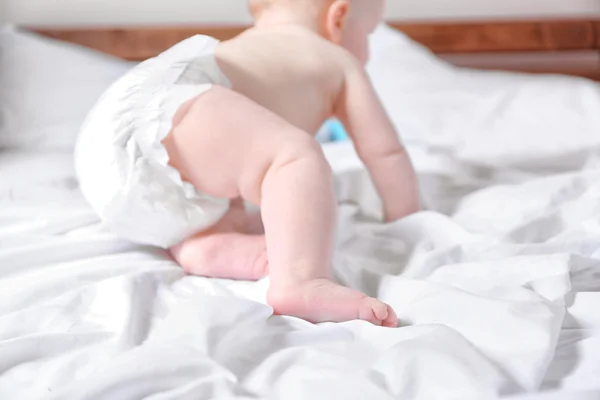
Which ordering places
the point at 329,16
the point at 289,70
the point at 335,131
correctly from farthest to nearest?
the point at 335,131 → the point at 329,16 → the point at 289,70

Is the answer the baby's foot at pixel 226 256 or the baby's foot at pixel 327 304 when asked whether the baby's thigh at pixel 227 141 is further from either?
the baby's foot at pixel 327 304

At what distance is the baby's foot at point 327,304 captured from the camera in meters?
0.58

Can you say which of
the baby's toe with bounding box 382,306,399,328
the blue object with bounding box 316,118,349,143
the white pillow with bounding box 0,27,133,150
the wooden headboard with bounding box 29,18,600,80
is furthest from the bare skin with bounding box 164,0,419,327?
the wooden headboard with bounding box 29,18,600,80

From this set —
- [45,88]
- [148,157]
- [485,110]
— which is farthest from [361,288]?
[45,88]

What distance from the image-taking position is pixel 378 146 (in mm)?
932

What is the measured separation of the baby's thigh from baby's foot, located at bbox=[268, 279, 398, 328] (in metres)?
0.16

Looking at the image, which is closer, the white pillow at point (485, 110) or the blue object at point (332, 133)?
the white pillow at point (485, 110)

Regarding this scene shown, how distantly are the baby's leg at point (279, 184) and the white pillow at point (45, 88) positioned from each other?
2.24 feet

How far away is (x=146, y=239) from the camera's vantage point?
0.79 m

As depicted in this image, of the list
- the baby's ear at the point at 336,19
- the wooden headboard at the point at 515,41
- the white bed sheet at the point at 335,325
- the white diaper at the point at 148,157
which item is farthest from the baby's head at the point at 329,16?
the wooden headboard at the point at 515,41

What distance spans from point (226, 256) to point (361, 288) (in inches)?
5.9

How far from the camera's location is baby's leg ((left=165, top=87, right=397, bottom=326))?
0.60 metres

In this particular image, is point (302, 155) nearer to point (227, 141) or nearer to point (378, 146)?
point (227, 141)

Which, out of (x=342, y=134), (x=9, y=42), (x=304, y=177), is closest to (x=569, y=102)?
(x=342, y=134)
